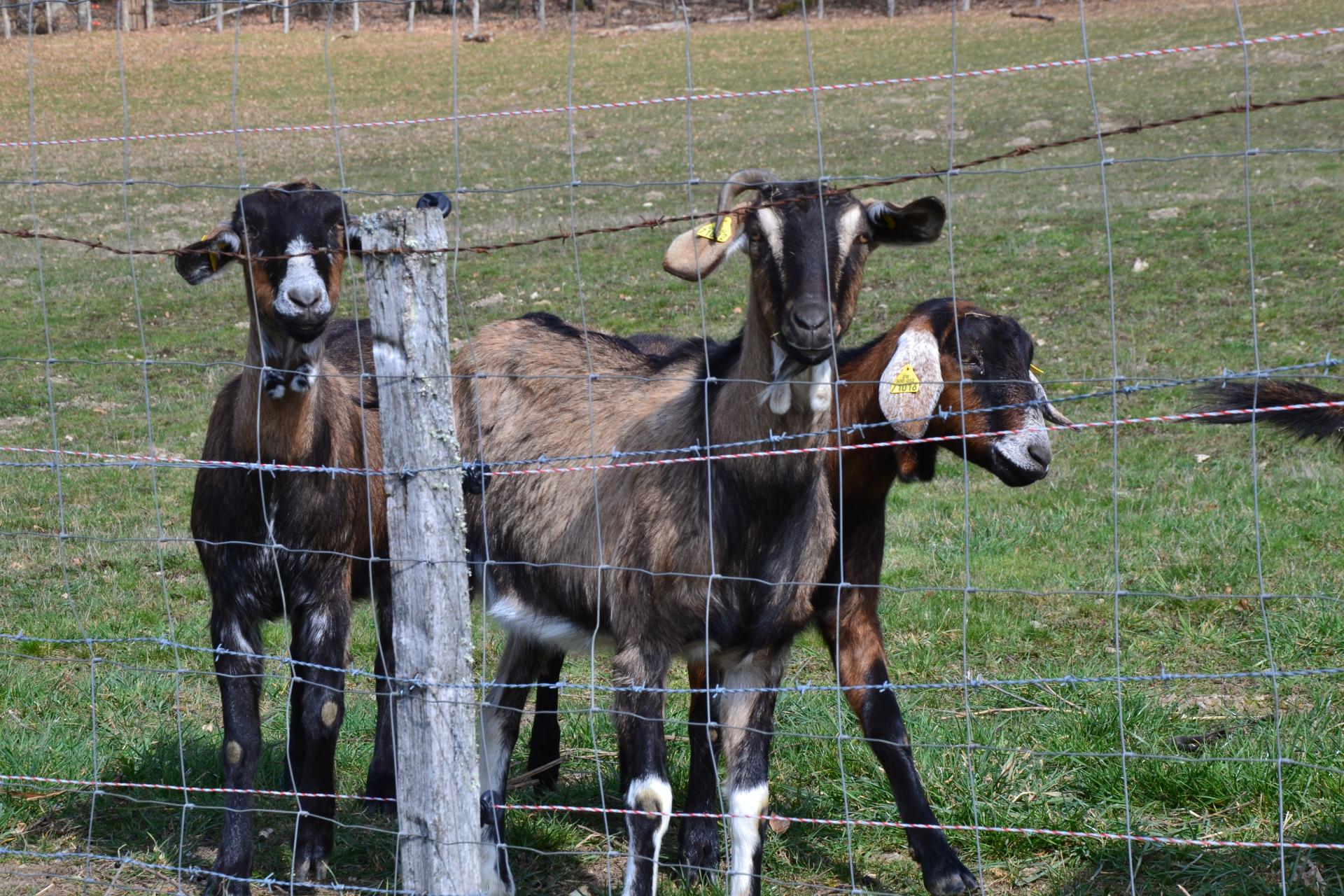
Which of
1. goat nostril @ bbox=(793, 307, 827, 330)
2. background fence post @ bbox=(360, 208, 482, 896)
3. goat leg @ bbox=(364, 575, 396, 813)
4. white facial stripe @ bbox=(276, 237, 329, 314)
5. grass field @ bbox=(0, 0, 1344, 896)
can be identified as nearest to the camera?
background fence post @ bbox=(360, 208, 482, 896)

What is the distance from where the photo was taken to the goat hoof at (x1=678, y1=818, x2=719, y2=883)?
4.71 metres

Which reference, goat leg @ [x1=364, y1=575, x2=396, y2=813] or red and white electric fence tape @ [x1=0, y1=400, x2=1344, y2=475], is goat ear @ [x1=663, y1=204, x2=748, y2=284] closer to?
red and white electric fence tape @ [x1=0, y1=400, x2=1344, y2=475]

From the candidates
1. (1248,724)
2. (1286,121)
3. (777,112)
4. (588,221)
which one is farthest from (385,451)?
(777,112)

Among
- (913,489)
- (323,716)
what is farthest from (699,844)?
(913,489)

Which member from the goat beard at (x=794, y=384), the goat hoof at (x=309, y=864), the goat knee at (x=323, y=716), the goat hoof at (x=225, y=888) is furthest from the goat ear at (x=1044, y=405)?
the goat hoof at (x=225, y=888)

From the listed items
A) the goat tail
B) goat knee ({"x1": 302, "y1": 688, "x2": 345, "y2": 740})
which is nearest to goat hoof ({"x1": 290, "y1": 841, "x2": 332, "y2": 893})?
goat knee ({"x1": 302, "y1": 688, "x2": 345, "y2": 740})

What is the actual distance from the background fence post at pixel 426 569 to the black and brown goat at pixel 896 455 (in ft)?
4.30

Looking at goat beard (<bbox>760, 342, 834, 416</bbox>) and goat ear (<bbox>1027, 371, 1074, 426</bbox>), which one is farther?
goat ear (<bbox>1027, 371, 1074, 426</bbox>)

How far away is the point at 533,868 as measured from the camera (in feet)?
15.0

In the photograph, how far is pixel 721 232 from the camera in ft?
12.5

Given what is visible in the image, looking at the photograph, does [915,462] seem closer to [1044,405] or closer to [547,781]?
[1044,405]

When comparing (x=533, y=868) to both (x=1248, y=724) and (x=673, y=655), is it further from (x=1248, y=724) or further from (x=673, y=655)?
(x=1248, y=724)

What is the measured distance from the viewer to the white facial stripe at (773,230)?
373 cm

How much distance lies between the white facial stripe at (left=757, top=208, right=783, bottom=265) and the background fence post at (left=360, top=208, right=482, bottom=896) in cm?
97
